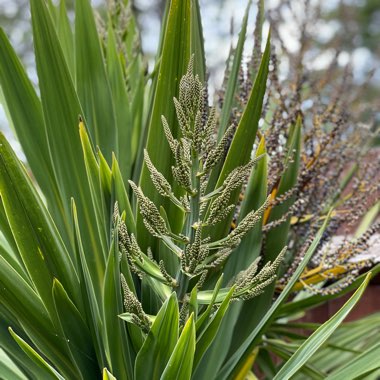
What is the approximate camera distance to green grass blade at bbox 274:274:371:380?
853mm

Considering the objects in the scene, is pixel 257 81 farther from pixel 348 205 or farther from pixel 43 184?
pixel 348 205

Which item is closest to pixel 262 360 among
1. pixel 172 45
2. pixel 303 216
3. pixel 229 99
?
pixel 303 216

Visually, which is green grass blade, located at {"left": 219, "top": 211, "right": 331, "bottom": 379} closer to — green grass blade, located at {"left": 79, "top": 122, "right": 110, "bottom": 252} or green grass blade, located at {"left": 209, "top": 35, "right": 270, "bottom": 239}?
green grass blade, located at {"left": 209, "top": 35, "right": 270, "bottom": 239}

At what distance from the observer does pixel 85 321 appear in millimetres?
928

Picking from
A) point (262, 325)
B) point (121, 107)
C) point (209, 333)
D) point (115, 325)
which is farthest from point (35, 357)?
point (121, 107)

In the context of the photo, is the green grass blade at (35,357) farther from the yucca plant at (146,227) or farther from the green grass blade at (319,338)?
the green grass blade at (319,338)

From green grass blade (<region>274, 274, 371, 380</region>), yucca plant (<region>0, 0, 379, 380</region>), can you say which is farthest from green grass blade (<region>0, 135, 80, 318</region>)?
green grass blade (<region>274, 274, 371, 380</region>)

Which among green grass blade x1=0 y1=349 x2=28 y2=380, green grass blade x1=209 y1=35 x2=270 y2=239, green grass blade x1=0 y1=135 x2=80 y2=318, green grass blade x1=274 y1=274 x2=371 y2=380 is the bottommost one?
green grass blade x1=0 y1=349 x2=28 y2=380

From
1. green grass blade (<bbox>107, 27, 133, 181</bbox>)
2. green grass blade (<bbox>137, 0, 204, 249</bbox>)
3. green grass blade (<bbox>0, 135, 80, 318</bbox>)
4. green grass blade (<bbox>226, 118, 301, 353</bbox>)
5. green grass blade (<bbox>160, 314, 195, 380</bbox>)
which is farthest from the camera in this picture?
green grass blade (<bbox>107, 27, 133, 181</bbox>)

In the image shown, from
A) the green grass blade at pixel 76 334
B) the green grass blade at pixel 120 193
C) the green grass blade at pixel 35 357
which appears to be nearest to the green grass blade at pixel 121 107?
the green grass blade at pixel 120 193

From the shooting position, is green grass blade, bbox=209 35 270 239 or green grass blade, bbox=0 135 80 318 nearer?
green grass blade, bbox=0 135 80 318

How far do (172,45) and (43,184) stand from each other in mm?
349

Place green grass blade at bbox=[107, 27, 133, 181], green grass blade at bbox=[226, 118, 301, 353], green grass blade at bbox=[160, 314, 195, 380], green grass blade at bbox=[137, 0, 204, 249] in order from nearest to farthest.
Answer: green grass blade at bbox=[160, 314, 195, 380] < green grass blade at bbox=[137, 0, 204, 249] < green grass blade at bbox=[226, 118, 301, 353] < green grass blade at bbox=[107, 27, 133, 181]

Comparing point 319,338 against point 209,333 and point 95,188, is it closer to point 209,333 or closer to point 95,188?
point 209,333
